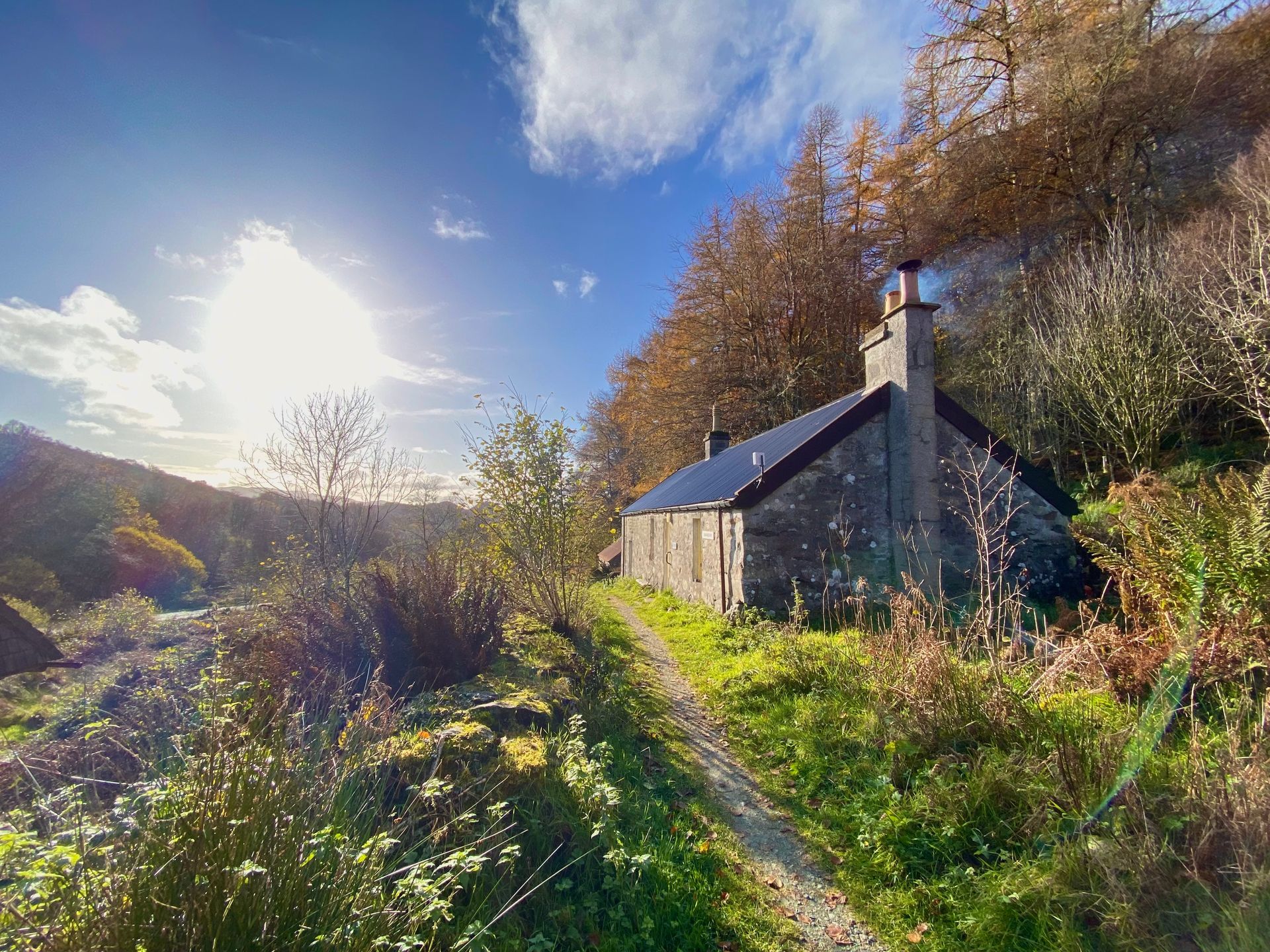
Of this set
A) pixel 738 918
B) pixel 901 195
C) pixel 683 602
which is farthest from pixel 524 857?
pixel 901 195

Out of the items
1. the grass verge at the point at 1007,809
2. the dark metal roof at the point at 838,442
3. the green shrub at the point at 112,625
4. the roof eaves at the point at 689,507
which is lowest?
the green shrub at the point at 112,625

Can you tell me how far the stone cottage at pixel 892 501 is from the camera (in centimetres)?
913

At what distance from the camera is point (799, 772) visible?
445 cm

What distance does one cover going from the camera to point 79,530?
2153 cm

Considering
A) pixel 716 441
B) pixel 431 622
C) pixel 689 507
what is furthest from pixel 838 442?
pixel 716 441

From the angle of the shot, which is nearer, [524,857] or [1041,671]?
[524,857]

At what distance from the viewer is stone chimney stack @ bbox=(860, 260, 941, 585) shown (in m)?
9.14

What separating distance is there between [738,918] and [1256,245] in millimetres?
12298

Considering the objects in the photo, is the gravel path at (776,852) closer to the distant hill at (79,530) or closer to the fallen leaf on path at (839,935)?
the fallen leaf on path at (839,935)

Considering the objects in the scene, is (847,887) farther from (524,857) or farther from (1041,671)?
(1041,671)

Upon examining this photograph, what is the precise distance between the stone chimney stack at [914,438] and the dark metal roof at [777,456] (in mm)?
539

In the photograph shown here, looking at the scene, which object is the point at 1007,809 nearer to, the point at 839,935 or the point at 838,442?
the point at 839,935

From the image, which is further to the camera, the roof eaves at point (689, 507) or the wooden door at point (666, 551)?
the wooden door at point (666, 551)

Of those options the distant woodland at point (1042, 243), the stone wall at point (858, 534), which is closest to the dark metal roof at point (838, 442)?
the stone wall at point (858, 534)
